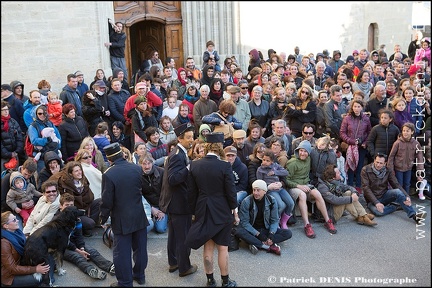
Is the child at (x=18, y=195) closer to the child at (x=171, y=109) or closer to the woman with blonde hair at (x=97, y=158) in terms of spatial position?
the woman with blonde hair at (x=97, y=158)

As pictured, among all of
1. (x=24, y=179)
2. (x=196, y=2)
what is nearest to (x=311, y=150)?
(x=24, y=179)

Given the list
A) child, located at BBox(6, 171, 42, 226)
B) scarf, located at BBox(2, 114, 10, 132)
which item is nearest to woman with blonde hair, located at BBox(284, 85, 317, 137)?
child, located at BBox(6, 171, 42, 226)

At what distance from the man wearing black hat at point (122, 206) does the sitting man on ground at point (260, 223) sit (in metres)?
1.42

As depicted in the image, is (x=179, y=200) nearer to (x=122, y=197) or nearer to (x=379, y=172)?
(x=122, y=197)

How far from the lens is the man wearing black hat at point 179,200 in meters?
5.06

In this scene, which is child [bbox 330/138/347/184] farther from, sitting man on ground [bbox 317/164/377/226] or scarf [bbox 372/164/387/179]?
scarf [bbox 372/164/387/179]

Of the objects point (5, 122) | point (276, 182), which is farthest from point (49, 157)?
point (276, 182)

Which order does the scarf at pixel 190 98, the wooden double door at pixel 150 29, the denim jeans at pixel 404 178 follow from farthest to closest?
the wooden double door at pixel 150 29
the scarf at pixel 190 98
the denim jeans at pixel 404 178

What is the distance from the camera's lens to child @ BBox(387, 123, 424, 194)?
7.19m

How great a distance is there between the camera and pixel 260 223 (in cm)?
607

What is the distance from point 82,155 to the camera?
6352mm

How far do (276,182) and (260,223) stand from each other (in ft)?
1.95

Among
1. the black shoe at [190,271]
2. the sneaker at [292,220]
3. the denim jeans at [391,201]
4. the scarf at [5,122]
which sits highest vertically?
the scarf at [5,122]

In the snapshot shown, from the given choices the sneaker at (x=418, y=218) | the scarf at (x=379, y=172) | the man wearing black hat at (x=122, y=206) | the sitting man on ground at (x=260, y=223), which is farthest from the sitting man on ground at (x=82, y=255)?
the sneaker at (x=418, y=218)
